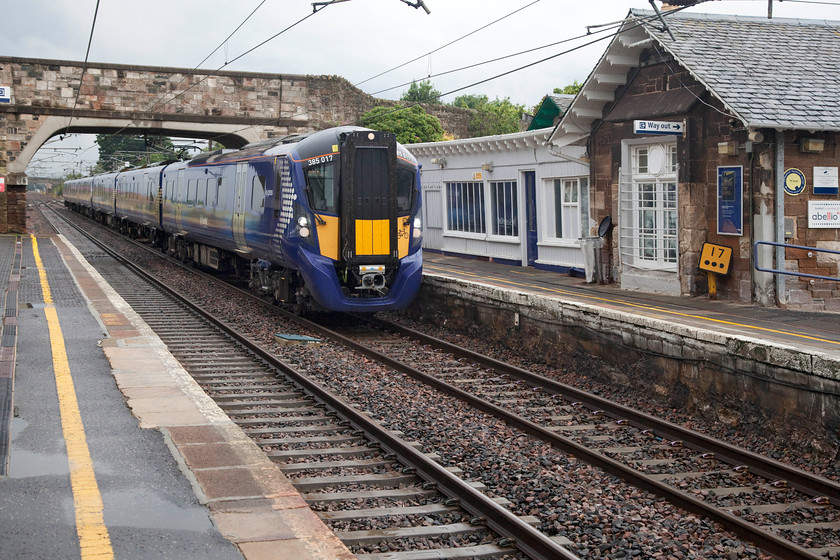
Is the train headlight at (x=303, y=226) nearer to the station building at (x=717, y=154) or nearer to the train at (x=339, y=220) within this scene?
the train at (x=339, y=220)

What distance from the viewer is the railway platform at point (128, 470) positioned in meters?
4.88

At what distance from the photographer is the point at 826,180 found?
44.4 ft

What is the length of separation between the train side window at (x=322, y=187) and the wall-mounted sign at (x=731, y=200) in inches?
242

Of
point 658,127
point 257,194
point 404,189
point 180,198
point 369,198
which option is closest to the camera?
point 369,198

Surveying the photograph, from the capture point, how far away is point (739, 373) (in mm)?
8734

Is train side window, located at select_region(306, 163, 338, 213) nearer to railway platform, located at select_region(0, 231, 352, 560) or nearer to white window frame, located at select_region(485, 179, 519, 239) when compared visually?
railway platform, located at select_region(0, 231, 352, 560)

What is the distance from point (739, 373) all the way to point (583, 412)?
1.61 metres

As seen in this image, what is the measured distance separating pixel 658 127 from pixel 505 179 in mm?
7994

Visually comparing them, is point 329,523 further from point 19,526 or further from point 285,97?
point 285,97

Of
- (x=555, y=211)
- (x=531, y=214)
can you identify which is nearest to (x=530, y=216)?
(x=531, y=214)

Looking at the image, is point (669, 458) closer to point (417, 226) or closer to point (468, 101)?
point (417, 226)

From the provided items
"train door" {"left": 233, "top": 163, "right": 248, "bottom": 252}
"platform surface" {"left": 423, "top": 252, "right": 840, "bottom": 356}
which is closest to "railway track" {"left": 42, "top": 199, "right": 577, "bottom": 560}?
"platform surface" {"left": 423, "top": 252, "right": 840, "bottom": 356}

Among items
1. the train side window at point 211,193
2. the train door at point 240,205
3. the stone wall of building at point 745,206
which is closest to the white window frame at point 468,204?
the train side window at point 211,193

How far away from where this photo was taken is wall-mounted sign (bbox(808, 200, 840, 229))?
1348cm
